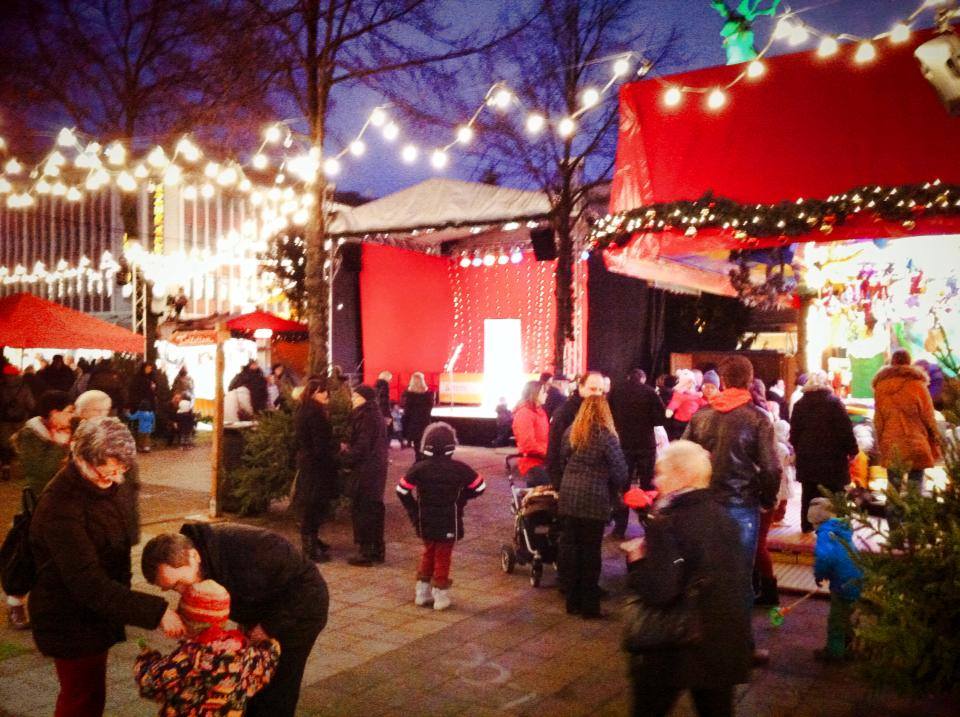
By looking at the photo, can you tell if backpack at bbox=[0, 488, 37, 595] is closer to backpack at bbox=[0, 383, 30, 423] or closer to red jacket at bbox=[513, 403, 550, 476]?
red jacket at bbox=[513, 403, 550, 476]

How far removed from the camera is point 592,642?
216 inches

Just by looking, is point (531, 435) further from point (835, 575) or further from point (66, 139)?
point (66, 139)

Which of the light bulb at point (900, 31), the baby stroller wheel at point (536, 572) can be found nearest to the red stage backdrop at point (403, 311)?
the baby stroller wheel at point (536, 572)

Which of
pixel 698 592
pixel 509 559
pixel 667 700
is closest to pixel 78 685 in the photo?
pixel 667 700

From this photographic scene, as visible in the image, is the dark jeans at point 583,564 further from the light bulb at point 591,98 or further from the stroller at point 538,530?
the light bulb at point 591,98

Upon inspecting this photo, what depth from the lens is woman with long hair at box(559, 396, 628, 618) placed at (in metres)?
5.99

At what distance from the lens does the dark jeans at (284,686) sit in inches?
118

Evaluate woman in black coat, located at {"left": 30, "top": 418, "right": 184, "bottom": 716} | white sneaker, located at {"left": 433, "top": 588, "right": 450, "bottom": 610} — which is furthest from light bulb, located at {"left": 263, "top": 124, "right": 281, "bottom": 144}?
woman in black coat, located at {"left": 30, "top": 418, "right": 184, "bottom": 716}

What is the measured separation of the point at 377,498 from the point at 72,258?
3637 cm

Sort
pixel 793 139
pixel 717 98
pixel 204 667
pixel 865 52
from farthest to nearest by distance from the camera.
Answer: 1. pixel 717 98
2. pixel 793 139
3. pixel 865 52
4. pixel 204 667

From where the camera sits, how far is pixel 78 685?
3.24m

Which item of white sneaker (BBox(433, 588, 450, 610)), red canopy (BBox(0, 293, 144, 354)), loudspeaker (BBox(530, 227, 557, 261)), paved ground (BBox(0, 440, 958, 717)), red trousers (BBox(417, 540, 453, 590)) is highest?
loudspeaker (BBox(530, 227, 557, 261))

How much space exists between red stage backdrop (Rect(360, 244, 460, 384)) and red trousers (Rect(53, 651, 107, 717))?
16.6m

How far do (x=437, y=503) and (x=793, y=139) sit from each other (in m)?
5.09
